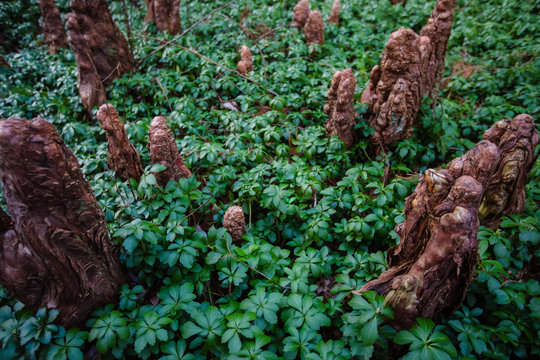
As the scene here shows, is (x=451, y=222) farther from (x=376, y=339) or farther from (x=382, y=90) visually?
(x=382, y=90)

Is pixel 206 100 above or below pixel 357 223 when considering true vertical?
above

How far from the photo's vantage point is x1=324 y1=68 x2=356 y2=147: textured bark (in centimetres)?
352

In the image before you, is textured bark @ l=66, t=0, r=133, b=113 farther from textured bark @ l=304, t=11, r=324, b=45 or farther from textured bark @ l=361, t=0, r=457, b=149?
textured bark @ l=361, t=0, r=457, b=149

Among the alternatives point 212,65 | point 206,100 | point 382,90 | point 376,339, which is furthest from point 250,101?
point 376,339

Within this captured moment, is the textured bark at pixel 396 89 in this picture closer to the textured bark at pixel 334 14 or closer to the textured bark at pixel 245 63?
the textured bark at pixel 245 63

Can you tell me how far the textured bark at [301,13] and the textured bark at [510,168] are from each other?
4893 millimetres

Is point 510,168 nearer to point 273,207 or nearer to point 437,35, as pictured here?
point 273,207

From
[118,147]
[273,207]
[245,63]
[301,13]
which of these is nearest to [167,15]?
[245,63]

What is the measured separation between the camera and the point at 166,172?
9.59ft

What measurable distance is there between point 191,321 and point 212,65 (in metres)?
4.39

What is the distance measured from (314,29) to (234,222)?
485 cm

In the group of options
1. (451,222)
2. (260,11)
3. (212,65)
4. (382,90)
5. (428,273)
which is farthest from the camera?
(260,11)

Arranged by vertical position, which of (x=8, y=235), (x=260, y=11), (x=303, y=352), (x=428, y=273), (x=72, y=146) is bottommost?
(x=303, y=352)

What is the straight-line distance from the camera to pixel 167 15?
6426 mm
